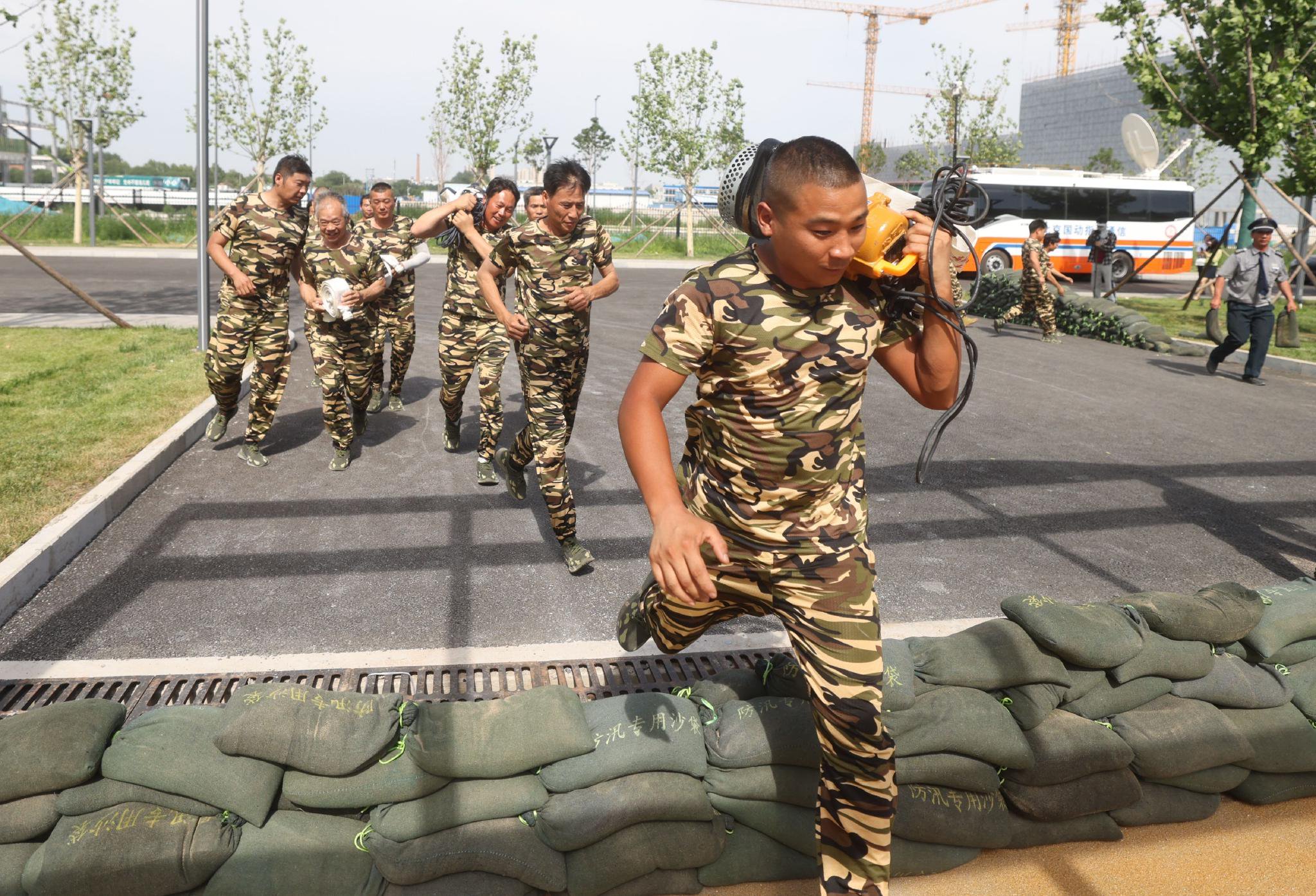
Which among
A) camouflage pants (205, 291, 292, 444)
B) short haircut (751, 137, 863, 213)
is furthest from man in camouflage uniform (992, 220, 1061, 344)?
short haircut (751, 137, 863, 213)

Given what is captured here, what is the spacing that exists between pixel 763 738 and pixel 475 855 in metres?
0.89

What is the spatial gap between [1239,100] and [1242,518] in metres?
11.5

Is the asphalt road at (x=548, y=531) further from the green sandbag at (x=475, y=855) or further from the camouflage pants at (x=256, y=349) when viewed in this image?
the green sandbag at (x=475, y=855)

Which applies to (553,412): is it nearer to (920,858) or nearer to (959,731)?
(959,731)

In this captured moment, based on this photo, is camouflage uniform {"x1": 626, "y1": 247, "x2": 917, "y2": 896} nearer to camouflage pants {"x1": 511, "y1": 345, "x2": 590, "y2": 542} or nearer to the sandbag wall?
the sandbag wall

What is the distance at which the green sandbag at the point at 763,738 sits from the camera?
302 cm

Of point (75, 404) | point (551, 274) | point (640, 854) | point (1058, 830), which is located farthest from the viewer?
point (75, 404)

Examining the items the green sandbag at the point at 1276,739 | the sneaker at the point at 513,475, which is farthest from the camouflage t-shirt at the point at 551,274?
the green sandbag at the point at 1276,739

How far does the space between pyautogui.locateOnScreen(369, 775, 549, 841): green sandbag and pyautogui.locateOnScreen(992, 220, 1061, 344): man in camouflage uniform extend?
50.2ft

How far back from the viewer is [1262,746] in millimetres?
3455

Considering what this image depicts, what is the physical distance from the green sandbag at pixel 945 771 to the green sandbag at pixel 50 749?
2294 mm

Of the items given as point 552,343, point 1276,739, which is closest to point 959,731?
point 1276,739

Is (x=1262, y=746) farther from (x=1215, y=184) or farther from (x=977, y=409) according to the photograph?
(x=1215, y=184)

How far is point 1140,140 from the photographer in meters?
20.8
